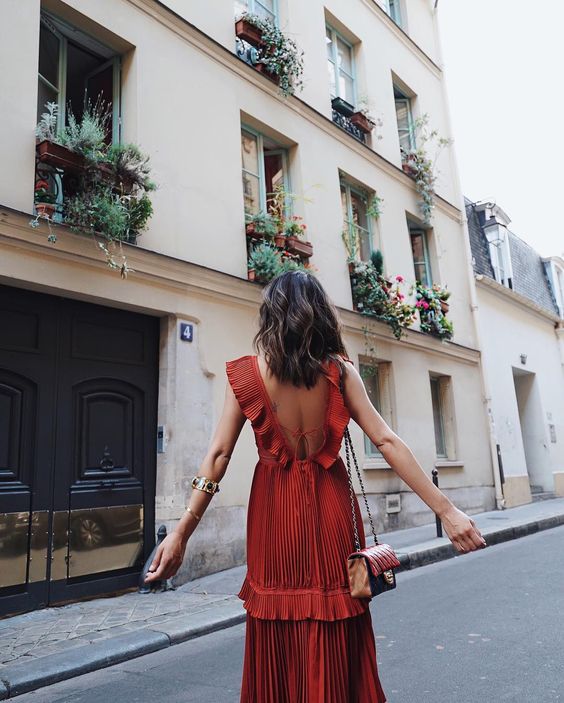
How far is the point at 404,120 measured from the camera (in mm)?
14367

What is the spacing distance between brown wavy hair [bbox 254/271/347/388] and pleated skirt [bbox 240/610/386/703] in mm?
800

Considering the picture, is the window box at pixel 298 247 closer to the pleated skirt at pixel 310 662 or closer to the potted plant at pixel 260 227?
the potted plant at pixel 260 227

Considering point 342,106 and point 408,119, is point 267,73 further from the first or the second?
point 408,119

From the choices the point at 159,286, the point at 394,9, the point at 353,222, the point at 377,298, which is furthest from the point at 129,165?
the point at 394,9

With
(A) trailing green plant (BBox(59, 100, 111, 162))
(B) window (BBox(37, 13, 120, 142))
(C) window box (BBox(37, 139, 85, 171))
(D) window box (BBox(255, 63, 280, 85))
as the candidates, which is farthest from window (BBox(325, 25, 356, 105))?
(C) window box (BBox(37, 139, 85, 171))

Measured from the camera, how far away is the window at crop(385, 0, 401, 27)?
1483 cm

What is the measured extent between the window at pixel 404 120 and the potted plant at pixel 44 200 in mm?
9606

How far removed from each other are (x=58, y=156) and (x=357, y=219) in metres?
6.84

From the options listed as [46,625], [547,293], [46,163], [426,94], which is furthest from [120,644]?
[547,293]

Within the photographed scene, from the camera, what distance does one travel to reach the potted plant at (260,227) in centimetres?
861

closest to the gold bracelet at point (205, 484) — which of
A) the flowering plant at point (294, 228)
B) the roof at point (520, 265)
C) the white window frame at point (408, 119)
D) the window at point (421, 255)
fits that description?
the flowering plant at point (294, 228)

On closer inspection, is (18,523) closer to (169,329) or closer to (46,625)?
(46,625)

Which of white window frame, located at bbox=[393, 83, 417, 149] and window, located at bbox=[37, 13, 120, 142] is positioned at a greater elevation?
white window frame, located at bbox=[393, 83, 417, 149]

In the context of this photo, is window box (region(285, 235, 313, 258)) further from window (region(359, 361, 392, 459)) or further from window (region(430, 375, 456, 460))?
window (region(430, 375, 456, 460))
